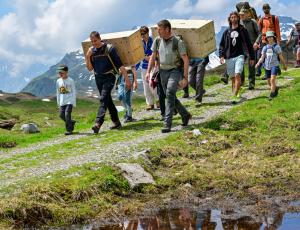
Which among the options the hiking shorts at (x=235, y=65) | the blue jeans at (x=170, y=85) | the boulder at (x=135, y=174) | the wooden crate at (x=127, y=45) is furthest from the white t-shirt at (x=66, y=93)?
the boulder at (x=135, y=174)

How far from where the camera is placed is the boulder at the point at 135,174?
1091 cm

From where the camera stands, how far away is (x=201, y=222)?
28.7 ft

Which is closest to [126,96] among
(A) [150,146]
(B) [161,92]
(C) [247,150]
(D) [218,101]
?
(B) [161,92]

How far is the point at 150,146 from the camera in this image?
13.8 meters

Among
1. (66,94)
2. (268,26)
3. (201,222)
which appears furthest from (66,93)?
(201,222)

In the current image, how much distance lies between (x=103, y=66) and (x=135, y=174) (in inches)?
246

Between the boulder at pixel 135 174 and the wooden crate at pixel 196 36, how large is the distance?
5.55 meters

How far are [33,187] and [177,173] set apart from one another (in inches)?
127

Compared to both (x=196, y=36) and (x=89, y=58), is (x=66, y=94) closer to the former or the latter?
(x=89, y=58)

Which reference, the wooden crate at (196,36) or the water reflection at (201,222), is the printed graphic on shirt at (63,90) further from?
the water reflection at (201,222)

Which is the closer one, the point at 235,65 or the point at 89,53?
the point at 89,53

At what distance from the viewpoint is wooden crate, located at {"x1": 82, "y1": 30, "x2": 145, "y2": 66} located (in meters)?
16.8

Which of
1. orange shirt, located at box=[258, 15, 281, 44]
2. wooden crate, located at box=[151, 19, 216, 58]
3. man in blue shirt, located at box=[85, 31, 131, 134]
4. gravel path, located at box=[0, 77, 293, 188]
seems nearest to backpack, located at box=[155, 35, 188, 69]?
wooden crate, located at box=[151, 19, 216, 58]

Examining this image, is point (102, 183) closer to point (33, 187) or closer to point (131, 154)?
point (33, 187)
